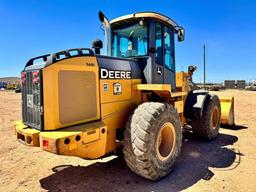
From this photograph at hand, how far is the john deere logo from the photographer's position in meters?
3.95

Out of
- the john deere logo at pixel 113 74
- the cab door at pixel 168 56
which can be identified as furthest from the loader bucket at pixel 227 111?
the john deere logo at pixel 113 74

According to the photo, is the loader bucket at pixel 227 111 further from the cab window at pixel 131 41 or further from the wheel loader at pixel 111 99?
the cab window at pixel 131 41

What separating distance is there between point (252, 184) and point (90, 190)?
287cm

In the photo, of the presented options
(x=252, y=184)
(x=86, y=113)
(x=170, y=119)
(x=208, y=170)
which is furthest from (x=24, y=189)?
(x=252, y=184)

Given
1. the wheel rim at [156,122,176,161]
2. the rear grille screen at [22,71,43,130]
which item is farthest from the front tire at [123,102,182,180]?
the rear grille screen at [22,71,43,130]

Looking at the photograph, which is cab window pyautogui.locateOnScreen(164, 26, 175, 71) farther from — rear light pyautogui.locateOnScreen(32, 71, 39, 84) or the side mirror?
rear light pyautogui.locateOnScreen(32, 71, 39, 84)

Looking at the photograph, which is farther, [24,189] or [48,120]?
[24,189]

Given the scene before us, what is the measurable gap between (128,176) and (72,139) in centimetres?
162

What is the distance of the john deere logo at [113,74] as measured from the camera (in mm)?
3951

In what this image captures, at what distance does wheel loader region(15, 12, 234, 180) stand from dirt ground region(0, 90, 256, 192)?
40 centimetres

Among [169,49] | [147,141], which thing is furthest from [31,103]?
[169,49]

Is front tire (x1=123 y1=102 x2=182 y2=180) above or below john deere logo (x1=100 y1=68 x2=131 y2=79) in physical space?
below

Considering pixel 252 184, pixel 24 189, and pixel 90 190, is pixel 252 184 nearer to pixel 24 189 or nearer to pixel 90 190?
pixel 90 190

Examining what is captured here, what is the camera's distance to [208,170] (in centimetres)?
457
